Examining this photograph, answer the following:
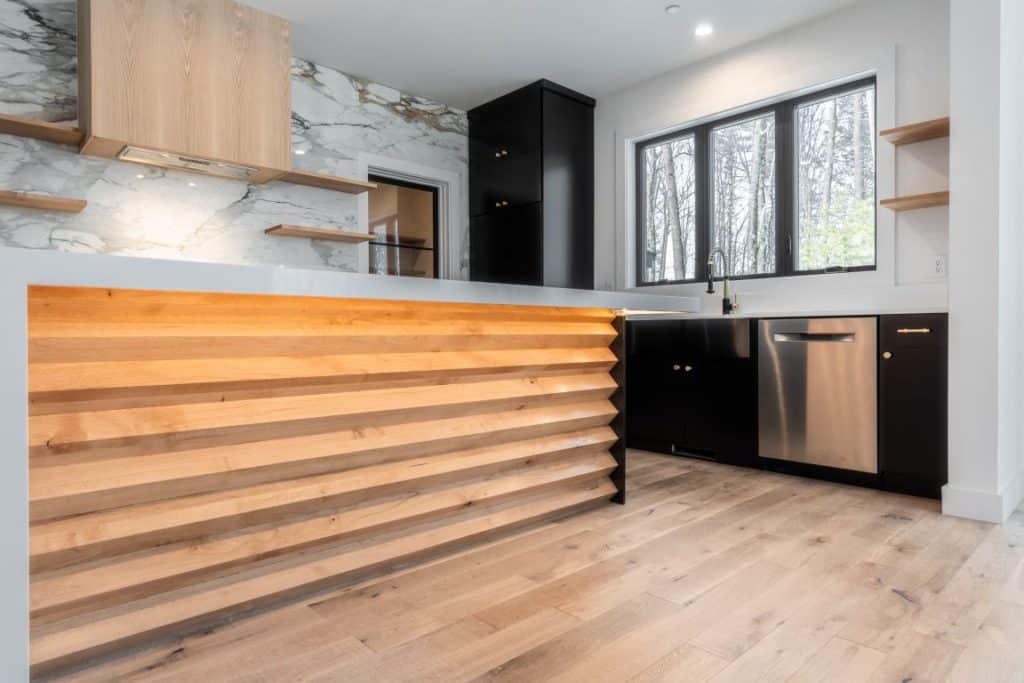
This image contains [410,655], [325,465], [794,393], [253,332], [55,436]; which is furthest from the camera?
[794,393]

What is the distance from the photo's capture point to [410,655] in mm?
1440

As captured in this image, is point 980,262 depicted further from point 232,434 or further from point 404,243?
point 404,243

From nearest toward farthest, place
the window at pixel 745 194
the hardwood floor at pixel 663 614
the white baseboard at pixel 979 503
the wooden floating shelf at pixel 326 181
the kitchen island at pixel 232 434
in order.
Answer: the kitchen island at pixel 232 434 < the hardwood floor at pixel 663 614 < the white baseboard at pixel 979 503 < the wooden floating shelf at pixel 326 181 < the window at pixel 745 194

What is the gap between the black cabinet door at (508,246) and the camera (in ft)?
15.0

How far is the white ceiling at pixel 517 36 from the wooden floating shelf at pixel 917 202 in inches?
50.1

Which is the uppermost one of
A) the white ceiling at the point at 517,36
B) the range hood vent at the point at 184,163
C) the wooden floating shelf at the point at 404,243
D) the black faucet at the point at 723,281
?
the white ceiling at the point at 517,36

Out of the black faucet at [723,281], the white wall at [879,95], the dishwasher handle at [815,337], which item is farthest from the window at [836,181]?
the dishwasher handle at [815,337]

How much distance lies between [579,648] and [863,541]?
1.39 meters

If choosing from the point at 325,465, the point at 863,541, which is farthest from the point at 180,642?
the point at 863,541

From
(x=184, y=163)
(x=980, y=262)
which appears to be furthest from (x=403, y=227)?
(x=980, y=262)

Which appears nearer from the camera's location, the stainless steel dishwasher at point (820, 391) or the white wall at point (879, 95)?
the stainless steel dishwasher at point (820, 391)

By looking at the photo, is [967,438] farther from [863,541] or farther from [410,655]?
[410,655]

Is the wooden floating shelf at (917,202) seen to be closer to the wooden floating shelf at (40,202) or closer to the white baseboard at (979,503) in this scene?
the white baseboard at (979,503)

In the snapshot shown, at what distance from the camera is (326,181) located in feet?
12.7
